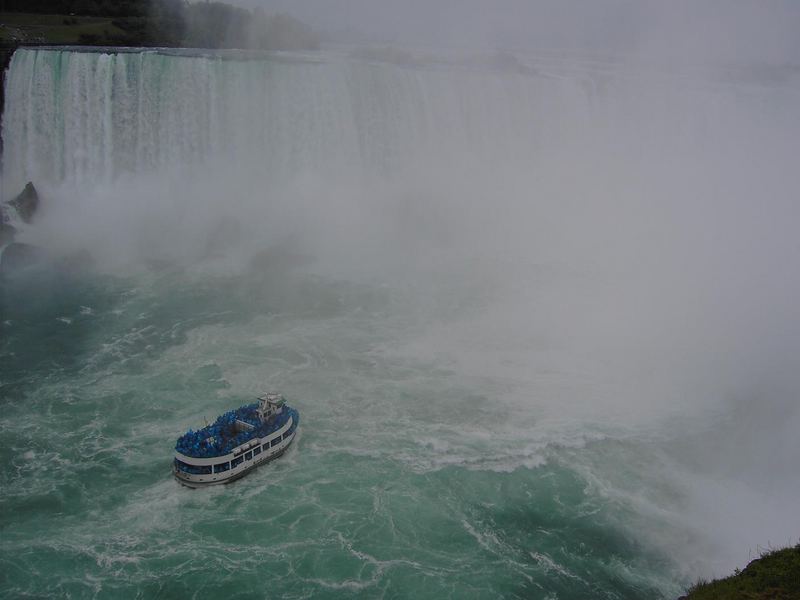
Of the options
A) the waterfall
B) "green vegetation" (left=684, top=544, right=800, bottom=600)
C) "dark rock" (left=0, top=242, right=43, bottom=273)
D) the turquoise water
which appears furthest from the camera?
the waterfall

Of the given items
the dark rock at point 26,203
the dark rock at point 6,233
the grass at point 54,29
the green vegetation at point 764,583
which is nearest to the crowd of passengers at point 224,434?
the green vegetation at point 764,583

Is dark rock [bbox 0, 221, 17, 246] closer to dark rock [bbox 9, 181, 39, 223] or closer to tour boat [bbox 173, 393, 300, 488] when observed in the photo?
dark rock [bbox 9, 181, 39, 223]

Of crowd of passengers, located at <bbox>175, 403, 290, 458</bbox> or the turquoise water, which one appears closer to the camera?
the turquoise water

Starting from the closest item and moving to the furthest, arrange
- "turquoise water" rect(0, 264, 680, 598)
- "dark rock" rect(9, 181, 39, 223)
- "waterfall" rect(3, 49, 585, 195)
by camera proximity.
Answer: "turquoise water" rect(0, 264, 680, 598), "dark rock" rect(9, 181, 39, 223), "waterfall" rect(3, 49, 585, 195)

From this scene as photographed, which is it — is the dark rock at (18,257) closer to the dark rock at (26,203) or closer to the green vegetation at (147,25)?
the dark rock at (26,203)

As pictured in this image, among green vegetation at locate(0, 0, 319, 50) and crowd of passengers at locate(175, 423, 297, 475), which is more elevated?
green vegetation at locate(0, 0, 319, 50)

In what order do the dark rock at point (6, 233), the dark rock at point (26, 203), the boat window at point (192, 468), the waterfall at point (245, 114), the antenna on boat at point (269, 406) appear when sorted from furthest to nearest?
the waterfall at point (245, 114) < the dark rock at point (26, 203) < the dark rock at point (6, 233) < the antenna on boat at point (269, 406) < the boat window at point (192, 468)

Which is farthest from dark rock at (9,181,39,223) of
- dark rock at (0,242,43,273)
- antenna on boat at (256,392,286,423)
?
antenna on boat at (256,392,286,423)
